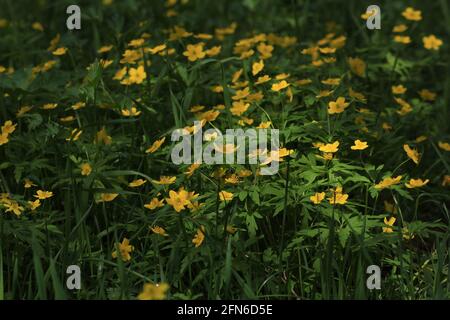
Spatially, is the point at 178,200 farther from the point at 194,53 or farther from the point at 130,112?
the point at 194,53

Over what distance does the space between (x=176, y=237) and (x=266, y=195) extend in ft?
1.12

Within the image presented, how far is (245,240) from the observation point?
9.23ft

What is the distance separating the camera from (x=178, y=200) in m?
2.66

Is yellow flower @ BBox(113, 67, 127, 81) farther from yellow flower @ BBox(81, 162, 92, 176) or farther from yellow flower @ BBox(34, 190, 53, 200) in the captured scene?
yellow flower @ BBox(34, 190, 53, 200)

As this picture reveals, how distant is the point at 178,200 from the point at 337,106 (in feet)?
2.58

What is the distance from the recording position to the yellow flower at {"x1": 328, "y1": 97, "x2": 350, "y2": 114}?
10.1 feet

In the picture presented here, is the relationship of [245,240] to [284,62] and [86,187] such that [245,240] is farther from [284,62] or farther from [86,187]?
[284,62]

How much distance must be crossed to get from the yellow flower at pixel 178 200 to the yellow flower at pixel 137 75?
878 mm

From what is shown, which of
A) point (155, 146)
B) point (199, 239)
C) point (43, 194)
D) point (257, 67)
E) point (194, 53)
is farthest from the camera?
point (194, 53)

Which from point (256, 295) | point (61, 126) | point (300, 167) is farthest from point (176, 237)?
point (61, 126)

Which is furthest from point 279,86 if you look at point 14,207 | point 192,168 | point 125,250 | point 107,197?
point 14,207

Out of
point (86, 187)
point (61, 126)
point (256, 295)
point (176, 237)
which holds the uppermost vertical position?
point (61, 126)

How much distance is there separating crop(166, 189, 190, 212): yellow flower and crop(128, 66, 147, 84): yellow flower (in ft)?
2.88
